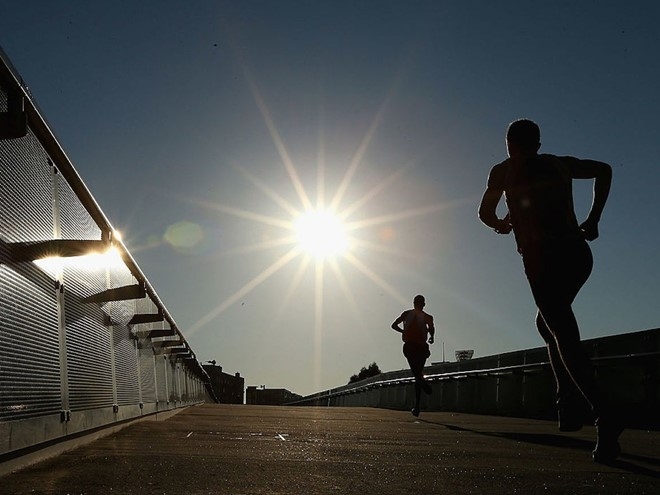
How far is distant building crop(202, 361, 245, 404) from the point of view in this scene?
130 m

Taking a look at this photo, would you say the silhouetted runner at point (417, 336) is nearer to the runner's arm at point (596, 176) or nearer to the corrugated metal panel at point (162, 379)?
the corrugated metal panel at point (162, 379)

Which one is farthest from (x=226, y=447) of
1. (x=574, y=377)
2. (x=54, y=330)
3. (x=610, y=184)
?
(x=610, y=184)

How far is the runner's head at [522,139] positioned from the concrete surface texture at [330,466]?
1.86 meters

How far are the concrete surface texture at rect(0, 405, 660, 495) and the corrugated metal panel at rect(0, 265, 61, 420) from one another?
0.32 meters

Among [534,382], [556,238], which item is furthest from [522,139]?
[534,382]

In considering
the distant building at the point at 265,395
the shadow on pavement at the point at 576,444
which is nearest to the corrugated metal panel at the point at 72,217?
the shadow on pavement at the point at 576,444

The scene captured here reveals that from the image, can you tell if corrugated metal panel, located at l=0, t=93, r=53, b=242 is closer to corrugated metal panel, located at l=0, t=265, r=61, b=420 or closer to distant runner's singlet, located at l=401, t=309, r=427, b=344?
corrugated metal panel, located at l=0, t=265, r=61, b=420

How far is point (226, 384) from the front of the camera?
494ft

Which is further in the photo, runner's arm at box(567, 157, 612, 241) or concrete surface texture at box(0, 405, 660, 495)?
runner's arm at box(567, 157, 612, 241)

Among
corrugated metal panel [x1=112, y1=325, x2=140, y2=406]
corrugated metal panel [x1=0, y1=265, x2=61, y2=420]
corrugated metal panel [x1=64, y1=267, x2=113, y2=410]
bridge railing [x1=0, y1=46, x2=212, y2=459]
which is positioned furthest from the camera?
corrugated metal panel [x1=112, y1=325, x2=140, y2=406]

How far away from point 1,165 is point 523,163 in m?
2.98

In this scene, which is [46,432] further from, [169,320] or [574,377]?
[169,320]

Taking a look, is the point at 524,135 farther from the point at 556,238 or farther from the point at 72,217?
the point at 72,217

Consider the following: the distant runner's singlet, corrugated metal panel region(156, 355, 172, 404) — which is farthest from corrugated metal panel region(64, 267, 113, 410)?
the distant runner's singlet
